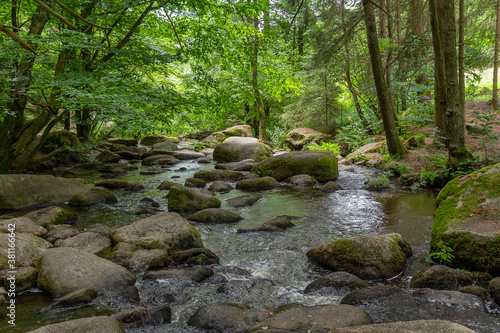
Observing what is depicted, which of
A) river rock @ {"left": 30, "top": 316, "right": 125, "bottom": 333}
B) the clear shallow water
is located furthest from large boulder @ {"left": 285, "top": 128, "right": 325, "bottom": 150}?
river rock @ {"left": 30, "top": 316, "right": 125, "bottom": 333}

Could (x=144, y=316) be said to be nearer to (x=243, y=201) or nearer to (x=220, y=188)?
(x=243, y=201)

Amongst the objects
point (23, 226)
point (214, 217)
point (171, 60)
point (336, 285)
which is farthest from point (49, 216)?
point (336, 285)

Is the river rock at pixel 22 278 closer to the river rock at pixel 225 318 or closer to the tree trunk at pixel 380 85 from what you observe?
the river rock at pixel 225 318

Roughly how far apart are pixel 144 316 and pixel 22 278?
1889mm

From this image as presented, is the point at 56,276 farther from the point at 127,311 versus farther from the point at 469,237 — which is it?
the point at 469,237

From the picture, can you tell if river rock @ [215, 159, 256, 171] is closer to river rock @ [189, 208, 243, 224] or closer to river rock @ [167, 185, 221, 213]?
river rock @ [167, 185, 221, 213]

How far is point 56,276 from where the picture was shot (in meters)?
3.98

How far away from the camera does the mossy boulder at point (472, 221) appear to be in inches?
158

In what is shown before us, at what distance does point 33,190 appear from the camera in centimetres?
809

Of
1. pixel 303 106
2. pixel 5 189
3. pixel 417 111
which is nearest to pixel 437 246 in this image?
pixel 5 189

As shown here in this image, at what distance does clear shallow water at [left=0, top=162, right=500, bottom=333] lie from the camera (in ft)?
12.3

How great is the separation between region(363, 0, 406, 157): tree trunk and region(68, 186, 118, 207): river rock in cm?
899

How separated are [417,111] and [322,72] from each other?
4857 mm

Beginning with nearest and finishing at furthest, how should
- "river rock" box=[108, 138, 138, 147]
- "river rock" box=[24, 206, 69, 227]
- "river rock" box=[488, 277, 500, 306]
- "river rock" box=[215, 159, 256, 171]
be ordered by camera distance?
1. "river rock" box=[488, 277, 500, 306]
2. "river rock" box=[24, 206, 69, 227]
3. "river rock" box=[215, 159, 256, 171]
4. "river rock" box=[108, 138, 138, 147]
